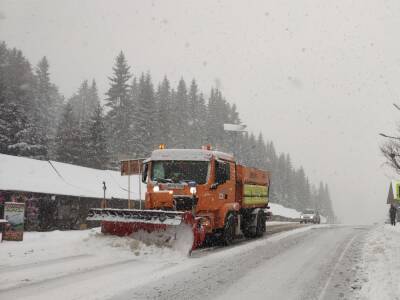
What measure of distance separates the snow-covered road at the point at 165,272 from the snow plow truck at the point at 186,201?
528mm

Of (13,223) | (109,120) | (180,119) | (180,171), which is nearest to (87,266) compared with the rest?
(180,171)

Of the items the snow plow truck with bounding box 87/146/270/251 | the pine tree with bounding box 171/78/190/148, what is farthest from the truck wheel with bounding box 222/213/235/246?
the pine tree with bounding box 171/78/190/148

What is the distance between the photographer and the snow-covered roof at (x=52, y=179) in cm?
1997

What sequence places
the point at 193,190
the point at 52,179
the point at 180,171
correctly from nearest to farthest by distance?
the point at 193,190
the point at 180,171
the point at 52,179

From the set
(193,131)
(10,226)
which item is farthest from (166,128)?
(10,226)

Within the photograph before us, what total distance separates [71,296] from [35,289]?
2.82 ft

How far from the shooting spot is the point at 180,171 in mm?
14141

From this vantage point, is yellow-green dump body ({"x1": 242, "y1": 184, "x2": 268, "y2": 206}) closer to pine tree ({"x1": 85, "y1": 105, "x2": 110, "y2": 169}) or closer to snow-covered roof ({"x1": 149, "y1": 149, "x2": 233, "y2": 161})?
snow-covered roof ({"x1": 149, "y1": 149, "x2": 233, "y2": 161})

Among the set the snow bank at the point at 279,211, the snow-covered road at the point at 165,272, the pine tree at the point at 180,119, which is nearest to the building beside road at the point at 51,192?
the snow-covered road at the point at 165,272

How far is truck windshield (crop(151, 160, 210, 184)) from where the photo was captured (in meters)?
14.0

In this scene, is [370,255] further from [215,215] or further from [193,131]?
[193,131]

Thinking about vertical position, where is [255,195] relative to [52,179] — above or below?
below

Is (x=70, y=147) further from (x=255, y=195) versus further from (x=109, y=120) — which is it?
(x=255, y=195)

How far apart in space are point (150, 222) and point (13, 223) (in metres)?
5.81
